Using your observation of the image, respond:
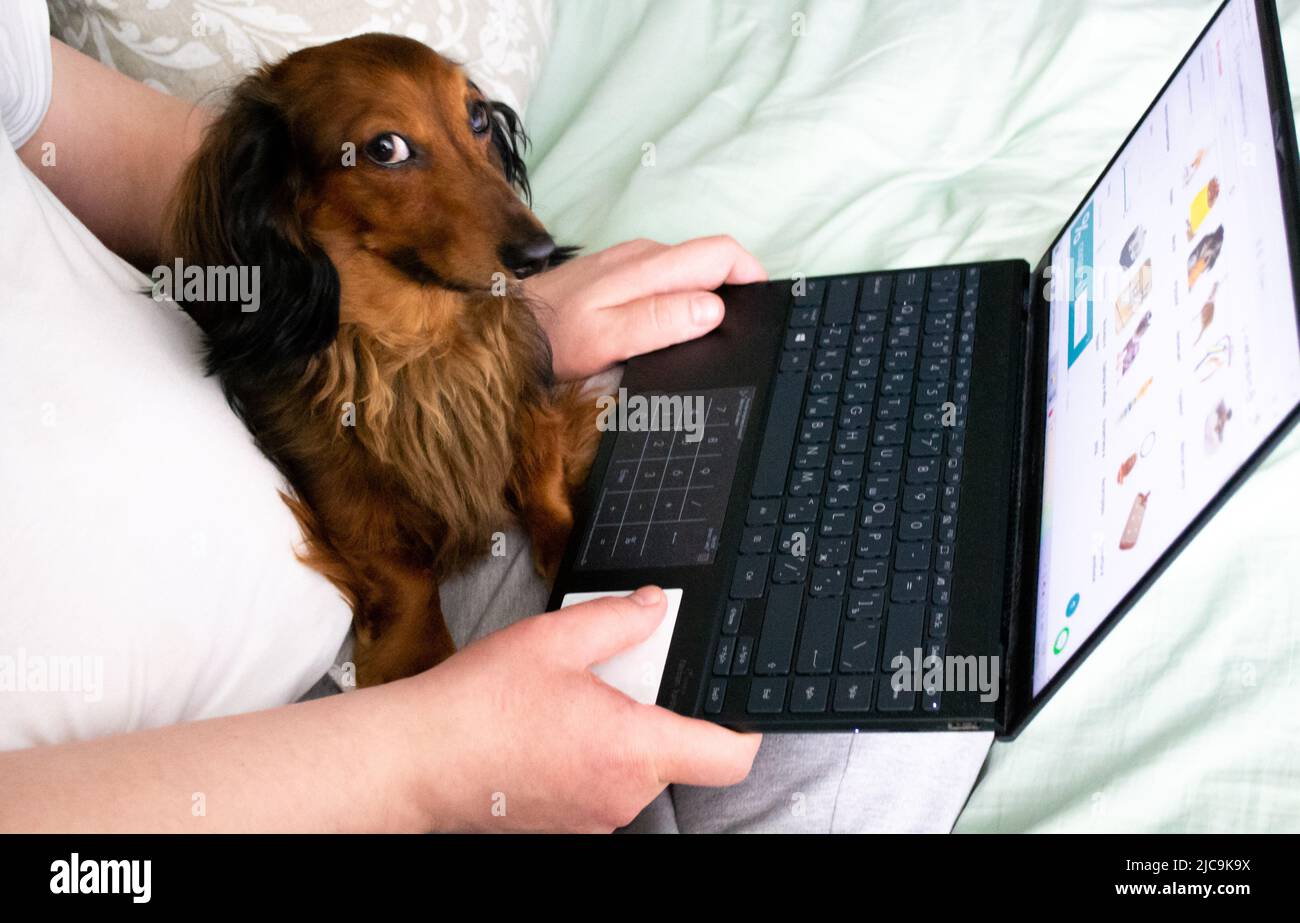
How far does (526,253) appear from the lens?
113cm

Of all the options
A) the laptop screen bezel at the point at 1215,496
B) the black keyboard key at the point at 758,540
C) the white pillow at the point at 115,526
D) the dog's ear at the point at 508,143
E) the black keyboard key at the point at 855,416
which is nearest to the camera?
the laptop screen bezel at the point at 1215,496

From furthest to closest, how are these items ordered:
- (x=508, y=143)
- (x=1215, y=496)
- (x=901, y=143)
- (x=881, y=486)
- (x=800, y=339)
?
(x=901, y=143)
(x=508, y=143)
(x=800, y=339)
(x=881, y=486)
(x=1215, y=496)

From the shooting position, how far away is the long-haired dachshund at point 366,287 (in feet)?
3.72

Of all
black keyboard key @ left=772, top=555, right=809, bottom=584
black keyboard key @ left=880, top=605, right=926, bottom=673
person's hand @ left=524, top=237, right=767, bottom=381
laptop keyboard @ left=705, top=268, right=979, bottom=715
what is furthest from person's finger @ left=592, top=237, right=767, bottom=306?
black keyboard key @ left=880, top=605, right=926, bottom=673

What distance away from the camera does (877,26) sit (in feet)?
5.68

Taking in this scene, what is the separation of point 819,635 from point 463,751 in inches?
11.8

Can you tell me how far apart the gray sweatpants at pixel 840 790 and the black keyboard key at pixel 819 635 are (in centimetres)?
7

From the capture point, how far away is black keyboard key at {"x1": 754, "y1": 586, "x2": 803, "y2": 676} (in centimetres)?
92

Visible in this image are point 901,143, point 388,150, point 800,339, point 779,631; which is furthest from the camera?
point 901,143

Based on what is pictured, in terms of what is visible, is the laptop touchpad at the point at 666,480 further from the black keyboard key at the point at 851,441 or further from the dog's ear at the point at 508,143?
the dog's ear at the point at 508,143

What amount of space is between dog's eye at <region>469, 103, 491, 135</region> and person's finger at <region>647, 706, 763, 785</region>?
712mm

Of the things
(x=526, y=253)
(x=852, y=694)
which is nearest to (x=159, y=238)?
(x=526, y=253)

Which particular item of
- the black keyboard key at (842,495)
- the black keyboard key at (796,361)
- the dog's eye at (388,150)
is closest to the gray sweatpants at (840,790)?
the black keyboard key at (842,495)

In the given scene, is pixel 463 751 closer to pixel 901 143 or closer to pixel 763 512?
pixel 763 512
